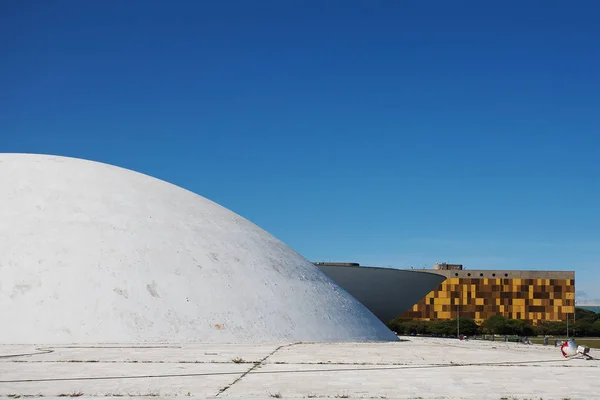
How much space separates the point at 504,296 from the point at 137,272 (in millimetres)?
117314

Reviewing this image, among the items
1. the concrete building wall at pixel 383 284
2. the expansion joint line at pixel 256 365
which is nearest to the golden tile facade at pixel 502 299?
the concrete building wall at pixel 383 284

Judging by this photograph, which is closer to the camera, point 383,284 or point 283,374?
point 283,374

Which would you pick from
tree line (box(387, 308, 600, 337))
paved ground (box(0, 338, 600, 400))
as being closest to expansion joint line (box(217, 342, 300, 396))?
paved ground (box(0, 338, 600, 400))

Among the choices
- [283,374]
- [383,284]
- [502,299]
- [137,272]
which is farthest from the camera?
[502,299]

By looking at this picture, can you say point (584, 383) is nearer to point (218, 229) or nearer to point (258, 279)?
point (258, 279)

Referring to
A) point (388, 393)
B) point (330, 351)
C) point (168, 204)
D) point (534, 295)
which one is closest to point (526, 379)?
point (388, 393)

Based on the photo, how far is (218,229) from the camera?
29.0m

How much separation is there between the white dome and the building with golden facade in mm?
103381

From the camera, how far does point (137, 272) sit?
24469 millimetres

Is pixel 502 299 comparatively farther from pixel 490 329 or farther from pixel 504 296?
pixel 490 329

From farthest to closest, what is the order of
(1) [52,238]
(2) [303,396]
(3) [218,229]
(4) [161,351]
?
(3) [218,229], (1) [52,238], (4) [161,351], (2) [303,396]

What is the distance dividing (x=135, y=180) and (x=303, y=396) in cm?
2073

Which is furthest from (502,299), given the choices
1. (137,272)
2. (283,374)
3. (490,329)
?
(283,374)

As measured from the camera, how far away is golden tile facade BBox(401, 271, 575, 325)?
130m
